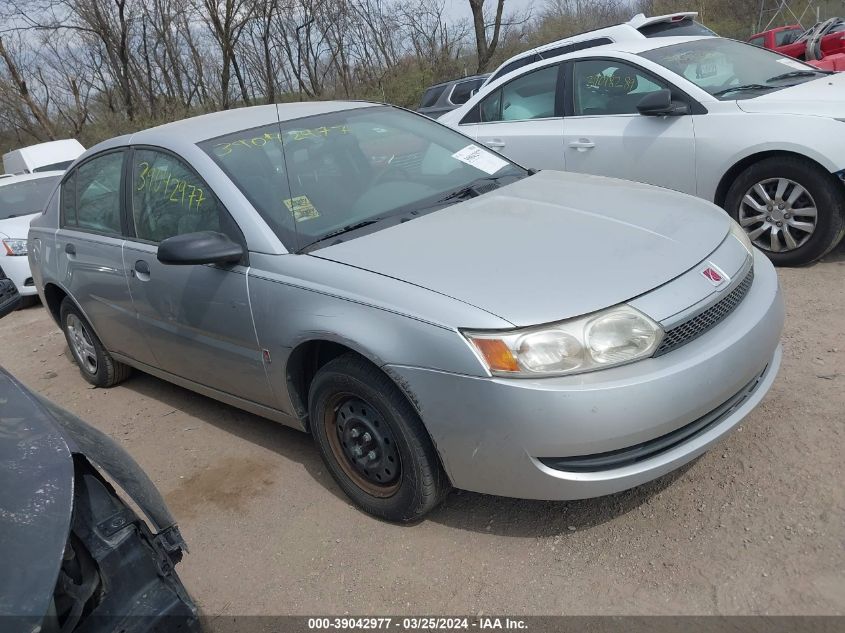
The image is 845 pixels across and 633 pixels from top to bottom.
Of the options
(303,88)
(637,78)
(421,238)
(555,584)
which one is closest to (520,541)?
(555,584)

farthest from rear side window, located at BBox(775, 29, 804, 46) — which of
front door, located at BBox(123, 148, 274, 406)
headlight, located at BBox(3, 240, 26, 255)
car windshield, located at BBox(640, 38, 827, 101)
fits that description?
front door, located at BBox(123, 148, 274, 406)

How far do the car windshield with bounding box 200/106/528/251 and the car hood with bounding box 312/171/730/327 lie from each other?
0.57ft

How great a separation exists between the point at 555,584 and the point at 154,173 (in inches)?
111

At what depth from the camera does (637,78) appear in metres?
5.59

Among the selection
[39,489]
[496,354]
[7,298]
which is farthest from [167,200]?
[39,489]

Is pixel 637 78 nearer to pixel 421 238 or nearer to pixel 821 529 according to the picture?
pixel 421 238

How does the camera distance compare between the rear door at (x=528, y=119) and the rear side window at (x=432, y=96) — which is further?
the rear side window at (x=432, y=96)

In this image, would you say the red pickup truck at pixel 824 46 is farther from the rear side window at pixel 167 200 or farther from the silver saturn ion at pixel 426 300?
the rear side window at pixel 167 200

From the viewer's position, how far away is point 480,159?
12.9 ft

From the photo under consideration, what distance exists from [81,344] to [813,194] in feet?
16.5

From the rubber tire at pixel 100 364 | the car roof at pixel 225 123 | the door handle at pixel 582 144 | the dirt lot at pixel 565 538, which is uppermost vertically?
the car roof at pixel 225 123

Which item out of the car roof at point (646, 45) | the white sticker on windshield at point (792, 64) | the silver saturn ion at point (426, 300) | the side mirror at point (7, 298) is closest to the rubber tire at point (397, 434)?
the silver saturn ion at point (426, 300)

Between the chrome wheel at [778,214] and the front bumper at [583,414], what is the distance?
2.51 meters

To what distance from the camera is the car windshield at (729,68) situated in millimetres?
5348
